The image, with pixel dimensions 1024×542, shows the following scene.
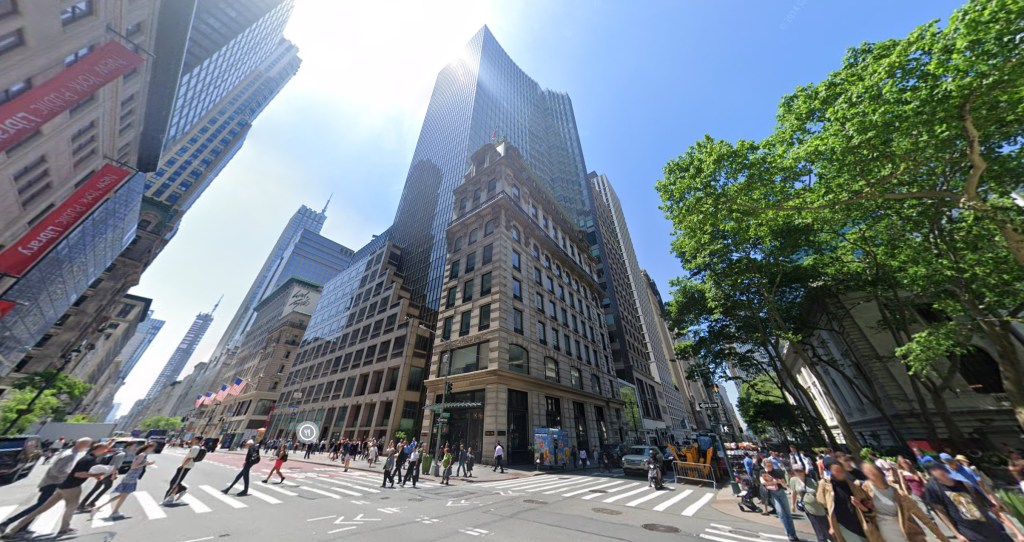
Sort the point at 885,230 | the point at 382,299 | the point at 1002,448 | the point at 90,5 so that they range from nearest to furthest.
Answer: the point at 885,230, the point at 1002,448, the point at 90,5, the point at 382,299

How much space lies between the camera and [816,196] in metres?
13.3

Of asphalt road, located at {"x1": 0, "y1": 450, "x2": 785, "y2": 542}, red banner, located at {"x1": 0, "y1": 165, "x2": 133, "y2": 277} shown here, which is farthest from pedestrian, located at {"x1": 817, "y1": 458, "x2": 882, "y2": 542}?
red banner, located at {"x1": 0, "y1": 165, "x2": 133, "y2": 277}

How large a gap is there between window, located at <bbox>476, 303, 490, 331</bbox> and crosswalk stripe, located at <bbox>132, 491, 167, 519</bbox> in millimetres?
19075

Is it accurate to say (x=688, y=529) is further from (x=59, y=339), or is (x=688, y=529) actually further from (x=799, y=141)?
(x=59, y=339)

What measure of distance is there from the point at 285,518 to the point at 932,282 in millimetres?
26946

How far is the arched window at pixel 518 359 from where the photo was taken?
25.9 metres

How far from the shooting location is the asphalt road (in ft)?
24.0

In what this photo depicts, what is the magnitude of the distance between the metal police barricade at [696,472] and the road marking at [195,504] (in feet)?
65.1

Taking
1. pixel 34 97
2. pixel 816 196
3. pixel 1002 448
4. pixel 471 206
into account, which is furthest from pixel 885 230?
pixel 34 97

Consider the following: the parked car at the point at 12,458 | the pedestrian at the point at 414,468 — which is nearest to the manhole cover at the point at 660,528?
the pedestrian at the point at 414,468

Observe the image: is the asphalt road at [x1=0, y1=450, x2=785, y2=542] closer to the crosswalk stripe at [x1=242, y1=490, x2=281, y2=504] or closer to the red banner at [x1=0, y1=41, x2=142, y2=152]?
the crosswalk stripe at [x1=242, y1=490, x2=281, y2=504]

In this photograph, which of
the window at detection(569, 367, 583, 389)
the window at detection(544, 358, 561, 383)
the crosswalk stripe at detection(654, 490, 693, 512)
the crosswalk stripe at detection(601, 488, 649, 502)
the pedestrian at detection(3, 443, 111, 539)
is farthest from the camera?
the window at detection(569, 367, 583, 389)

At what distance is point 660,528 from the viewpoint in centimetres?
840

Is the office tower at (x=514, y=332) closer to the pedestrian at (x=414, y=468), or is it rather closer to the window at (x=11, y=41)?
the pedestrian at (x=414, y=468)
